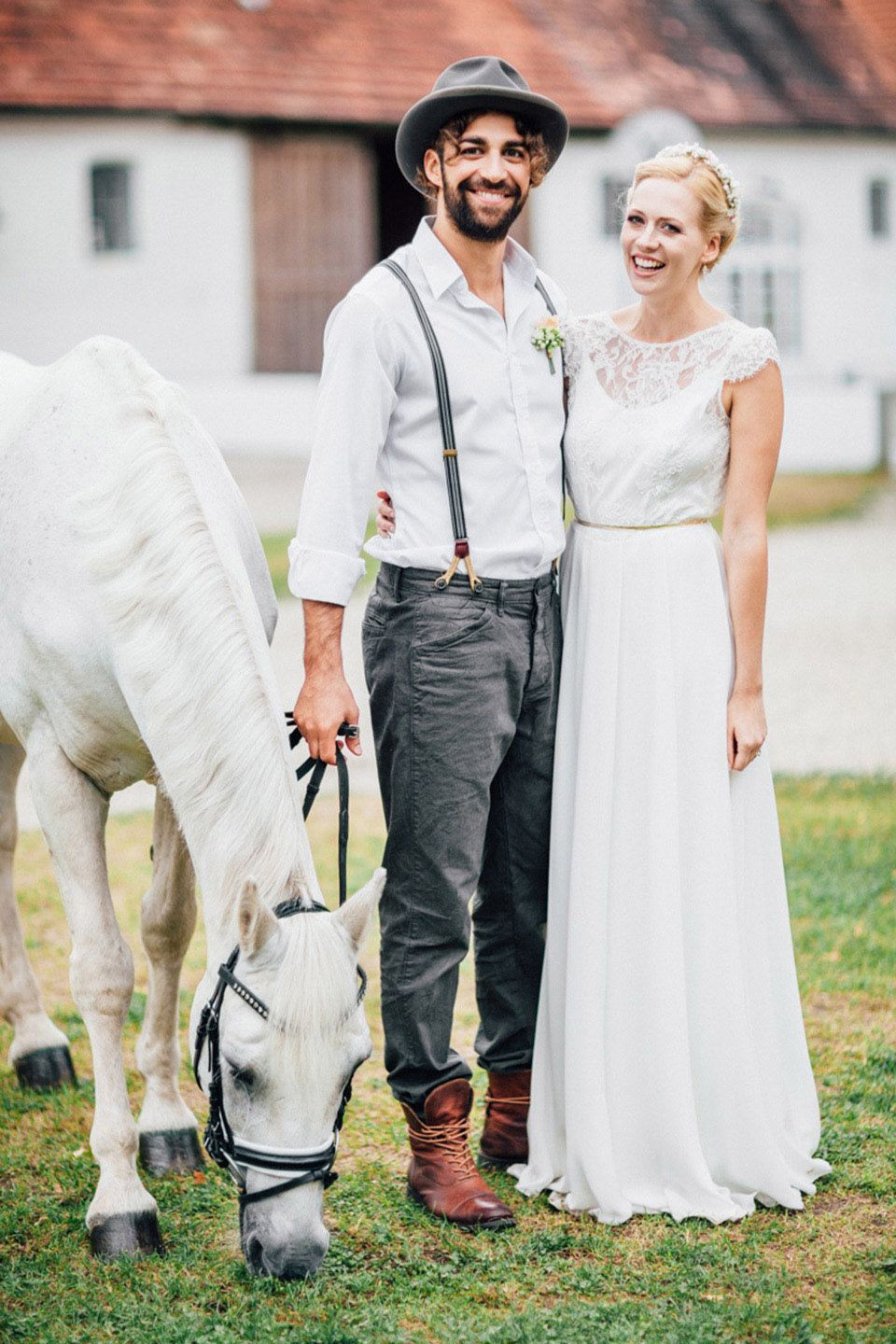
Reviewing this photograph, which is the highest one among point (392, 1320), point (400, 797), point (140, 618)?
point (140, 618)

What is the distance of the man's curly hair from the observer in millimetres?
3438

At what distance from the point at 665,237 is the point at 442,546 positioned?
0.85 metres

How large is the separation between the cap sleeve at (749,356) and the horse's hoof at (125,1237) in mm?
2217

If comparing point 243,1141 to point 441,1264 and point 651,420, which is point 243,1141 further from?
point 651,420

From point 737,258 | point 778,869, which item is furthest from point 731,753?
point 737,258

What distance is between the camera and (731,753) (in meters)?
3.51

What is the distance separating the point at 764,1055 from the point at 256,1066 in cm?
136

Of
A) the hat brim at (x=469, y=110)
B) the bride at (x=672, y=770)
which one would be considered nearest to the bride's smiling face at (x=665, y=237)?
the bride at (x=672, y=770)

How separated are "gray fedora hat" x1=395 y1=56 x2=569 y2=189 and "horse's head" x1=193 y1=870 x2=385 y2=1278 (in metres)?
1.69

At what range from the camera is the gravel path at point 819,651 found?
26.3 feet

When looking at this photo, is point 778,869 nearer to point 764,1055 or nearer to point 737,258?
point 764,1055

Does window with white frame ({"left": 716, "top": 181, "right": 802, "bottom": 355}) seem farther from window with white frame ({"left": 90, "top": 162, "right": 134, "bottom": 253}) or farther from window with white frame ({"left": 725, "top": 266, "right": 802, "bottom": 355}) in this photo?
window with white frame ({"left": 90, "top": 162, "right": 134, "bottom": 253})

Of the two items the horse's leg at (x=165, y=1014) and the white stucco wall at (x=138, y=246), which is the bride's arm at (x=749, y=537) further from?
the white stucco wall at (x=138, y=246)

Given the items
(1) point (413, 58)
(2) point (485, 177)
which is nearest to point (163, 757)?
(2) point (485, 177)
